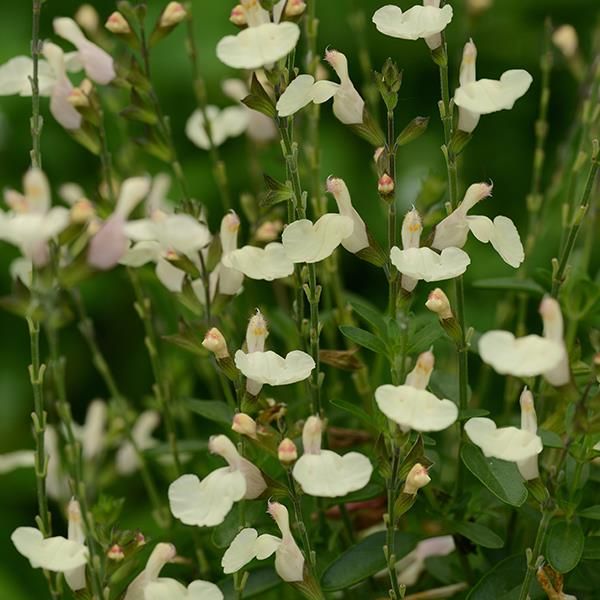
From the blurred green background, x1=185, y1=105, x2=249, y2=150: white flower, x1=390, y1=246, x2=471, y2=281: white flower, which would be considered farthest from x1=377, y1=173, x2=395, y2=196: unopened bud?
the blurred green background

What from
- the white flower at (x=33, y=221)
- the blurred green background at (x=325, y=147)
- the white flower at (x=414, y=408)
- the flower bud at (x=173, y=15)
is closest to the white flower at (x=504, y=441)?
the white flower at (x=414, y=408)

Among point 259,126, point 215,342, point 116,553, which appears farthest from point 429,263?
point 259,126

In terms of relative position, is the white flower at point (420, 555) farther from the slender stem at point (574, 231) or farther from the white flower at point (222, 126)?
the white flower at point (222, 126)

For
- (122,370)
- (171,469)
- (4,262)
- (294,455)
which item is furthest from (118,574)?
(4,262)

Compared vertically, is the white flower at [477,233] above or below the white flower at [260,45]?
below

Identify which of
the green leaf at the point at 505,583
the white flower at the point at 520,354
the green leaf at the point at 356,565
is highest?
the white flower at the point at 520,354

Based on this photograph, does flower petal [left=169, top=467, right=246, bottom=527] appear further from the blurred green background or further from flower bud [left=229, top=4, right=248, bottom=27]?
the blurred green background

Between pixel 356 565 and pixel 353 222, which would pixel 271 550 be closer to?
pixel 356 565
